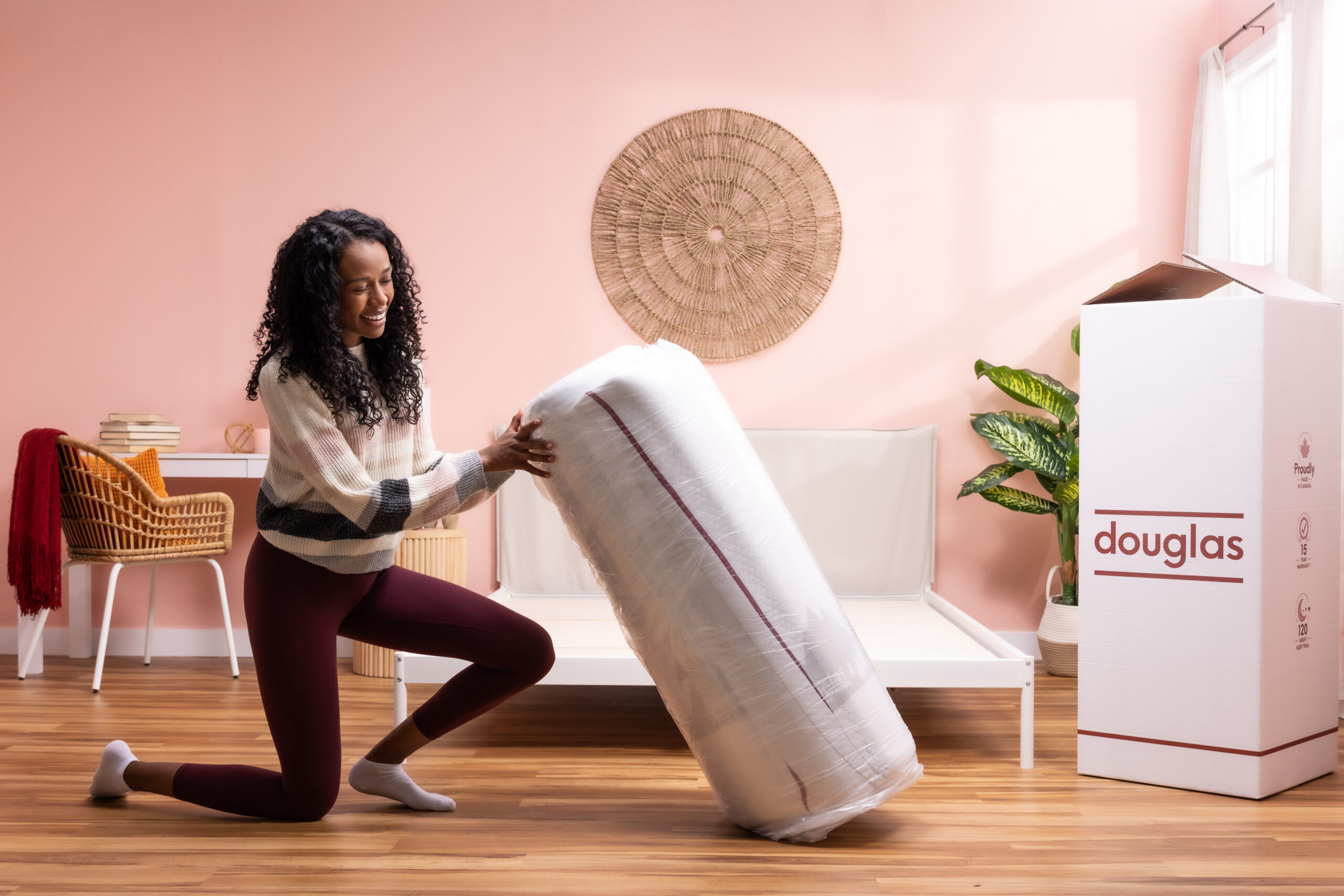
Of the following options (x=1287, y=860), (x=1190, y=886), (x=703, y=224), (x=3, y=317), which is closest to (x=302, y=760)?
(x=1190, y=886)

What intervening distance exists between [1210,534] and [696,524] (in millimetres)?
1109

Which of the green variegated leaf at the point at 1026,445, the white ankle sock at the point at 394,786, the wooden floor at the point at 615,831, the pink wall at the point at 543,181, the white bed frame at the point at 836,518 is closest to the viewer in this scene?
the wooden floor at the point at 615,831

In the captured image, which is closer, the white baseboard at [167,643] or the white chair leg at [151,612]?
the white chair leg at [151,612]

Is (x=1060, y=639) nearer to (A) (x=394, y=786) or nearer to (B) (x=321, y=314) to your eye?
(A) (x=394, y=786)

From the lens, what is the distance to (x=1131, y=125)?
3.47 meters

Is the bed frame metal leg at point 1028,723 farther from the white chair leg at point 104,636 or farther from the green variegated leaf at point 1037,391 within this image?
the white chair leg at point 104,636

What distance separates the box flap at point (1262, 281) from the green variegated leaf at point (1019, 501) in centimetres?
120

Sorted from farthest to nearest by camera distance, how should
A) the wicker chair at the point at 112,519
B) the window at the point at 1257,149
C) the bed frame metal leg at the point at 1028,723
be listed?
the wicker chair at the point at 112,519 < the window at the point at 1257,149 < the bed frame metal leg at the point at 1028,723

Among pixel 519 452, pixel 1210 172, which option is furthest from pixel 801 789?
pixel 1210 172

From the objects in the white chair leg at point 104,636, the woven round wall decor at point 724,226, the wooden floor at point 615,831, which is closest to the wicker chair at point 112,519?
the white chair leg at point 104,636

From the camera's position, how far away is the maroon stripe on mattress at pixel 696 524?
5.35 ft

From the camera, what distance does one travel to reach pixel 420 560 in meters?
3.17

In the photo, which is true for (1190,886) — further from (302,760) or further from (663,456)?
(302,760)

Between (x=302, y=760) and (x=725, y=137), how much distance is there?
8.26ft
